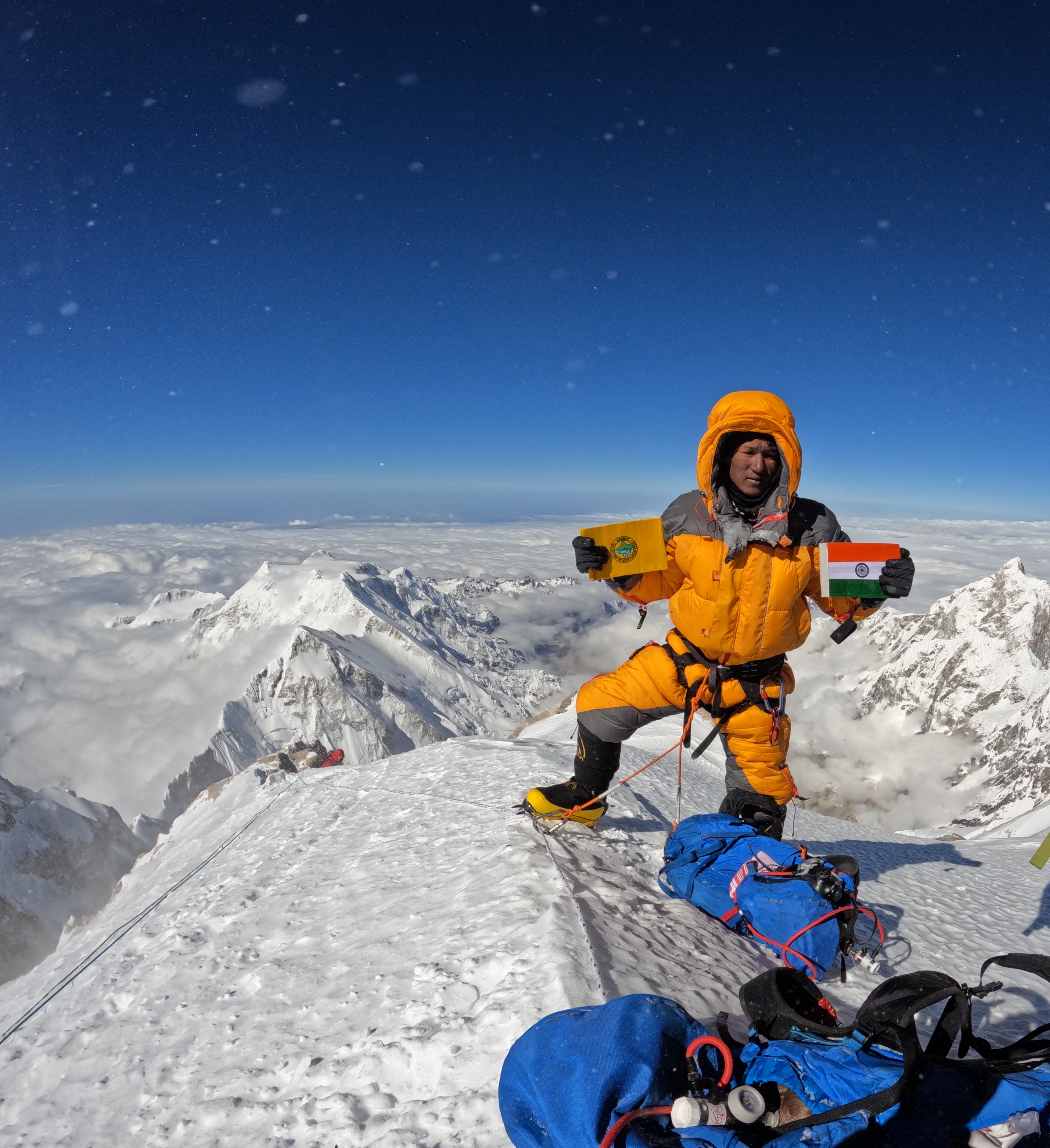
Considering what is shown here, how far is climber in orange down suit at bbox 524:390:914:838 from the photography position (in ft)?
13.8

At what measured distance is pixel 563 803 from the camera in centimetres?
529

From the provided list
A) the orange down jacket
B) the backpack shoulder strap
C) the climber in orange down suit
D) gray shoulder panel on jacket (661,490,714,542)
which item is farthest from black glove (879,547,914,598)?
the backpack shoulder strap

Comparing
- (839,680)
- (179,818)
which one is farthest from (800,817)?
(839,680)

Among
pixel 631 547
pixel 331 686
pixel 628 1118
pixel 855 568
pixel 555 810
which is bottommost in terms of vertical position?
pixel 331 686

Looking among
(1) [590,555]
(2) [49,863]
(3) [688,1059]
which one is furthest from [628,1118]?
(2) [49,863]

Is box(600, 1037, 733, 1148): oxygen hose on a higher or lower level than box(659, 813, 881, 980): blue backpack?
higher

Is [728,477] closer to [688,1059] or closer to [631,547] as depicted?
[631,547]

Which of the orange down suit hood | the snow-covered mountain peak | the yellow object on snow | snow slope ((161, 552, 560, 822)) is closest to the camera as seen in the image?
the orange down suit hood

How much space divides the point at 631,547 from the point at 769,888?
2.45m

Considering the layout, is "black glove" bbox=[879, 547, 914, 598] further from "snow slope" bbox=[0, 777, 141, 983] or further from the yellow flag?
"snow slope" bbox=[0, 777, 141, 983]

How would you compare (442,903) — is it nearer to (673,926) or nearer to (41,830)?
(673,926)

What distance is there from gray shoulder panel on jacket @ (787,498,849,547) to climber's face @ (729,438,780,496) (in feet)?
1.04

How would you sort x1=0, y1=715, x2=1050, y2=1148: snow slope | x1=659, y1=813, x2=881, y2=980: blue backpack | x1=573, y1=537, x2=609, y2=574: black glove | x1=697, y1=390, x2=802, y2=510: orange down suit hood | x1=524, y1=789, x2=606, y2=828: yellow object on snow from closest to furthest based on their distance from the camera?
x1=0, y1=715, x2=1050, y2=1148: snow slope
x1=659, y1=813, x2=881, y2=980: blue backpack
x1=697, y1=390, x2=802, y2=510: orange down suit hood
x1=573, y1=537, x2=609, y2=574: black glove
x1=524, y1=789, x2=606, y2=828: yellow object on snow

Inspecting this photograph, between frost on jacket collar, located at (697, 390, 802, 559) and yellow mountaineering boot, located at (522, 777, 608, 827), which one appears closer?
frost on jacket collar, located at (697, 390, 802, 559)
